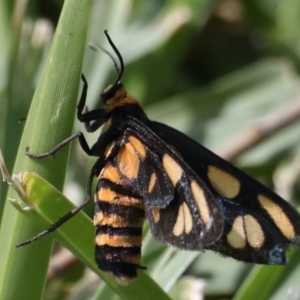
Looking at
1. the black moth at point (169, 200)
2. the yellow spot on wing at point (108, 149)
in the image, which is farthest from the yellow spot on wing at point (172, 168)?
the yellow spot on wing at point (108, 149)

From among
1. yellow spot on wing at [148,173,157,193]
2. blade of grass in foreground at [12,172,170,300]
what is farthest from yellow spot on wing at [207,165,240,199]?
blade of grass in foreground at [12,172,170,300]

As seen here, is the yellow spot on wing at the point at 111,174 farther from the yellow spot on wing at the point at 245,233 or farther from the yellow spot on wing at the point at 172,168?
the yellow spot on wing at the point at 245,233

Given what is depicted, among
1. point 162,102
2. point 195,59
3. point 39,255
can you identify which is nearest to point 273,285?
point 39,255

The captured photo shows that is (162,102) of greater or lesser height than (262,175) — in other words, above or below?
above

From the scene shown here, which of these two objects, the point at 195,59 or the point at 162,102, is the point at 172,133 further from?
the point at 195,59

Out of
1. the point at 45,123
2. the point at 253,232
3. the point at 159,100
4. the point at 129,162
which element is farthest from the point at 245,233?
the point at 159,100

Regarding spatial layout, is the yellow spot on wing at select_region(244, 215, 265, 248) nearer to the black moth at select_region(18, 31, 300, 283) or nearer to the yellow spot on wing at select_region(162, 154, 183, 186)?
the black moth at select_region(18, 31, 300, 283)

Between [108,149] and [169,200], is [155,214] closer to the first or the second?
[169,200]
